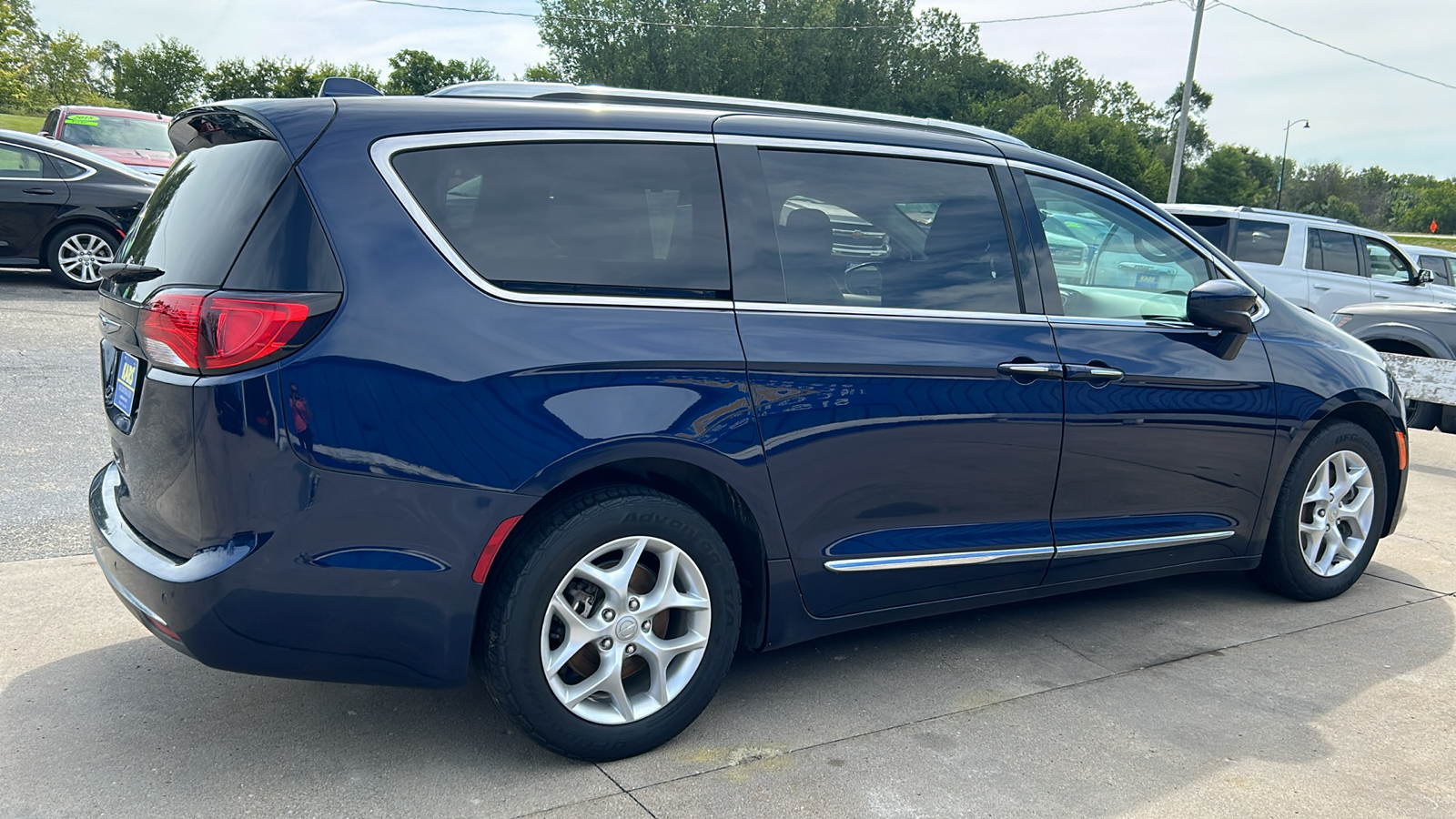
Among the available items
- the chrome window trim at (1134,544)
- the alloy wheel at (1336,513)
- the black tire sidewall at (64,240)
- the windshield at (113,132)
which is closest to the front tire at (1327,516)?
the alloy wheel at (1336,513)

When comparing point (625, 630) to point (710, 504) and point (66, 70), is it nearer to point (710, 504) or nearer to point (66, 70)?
point (710, 504)

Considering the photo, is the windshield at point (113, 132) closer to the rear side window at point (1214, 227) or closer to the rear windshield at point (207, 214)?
the rear side window at point (1214, 227)

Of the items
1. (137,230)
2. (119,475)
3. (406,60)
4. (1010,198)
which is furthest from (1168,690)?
(406,60)

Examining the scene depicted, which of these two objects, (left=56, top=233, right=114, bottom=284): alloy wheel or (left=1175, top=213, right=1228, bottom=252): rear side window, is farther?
(left=1175, top=213, right=1228, bottom=252): rear side window

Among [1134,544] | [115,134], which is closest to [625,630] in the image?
[1134,544]

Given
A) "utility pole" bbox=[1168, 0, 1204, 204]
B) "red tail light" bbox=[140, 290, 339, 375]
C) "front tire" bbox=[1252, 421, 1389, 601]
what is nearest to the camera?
"red tail light" bbox=[140, 290, 339, 375]

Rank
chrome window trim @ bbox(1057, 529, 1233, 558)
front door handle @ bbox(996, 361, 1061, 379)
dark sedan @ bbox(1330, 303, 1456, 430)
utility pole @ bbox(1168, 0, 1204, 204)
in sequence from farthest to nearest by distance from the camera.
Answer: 1. utility pole @ bbox(1168, 0, 1204, 204)
2. dark sedan @ bbox(1330, 303, 1456, 430)
3. chrome window trim @ bbox(1057, 529, 1233, 558)
4. front door handle @ bbox(996, 361, 1061, 379)

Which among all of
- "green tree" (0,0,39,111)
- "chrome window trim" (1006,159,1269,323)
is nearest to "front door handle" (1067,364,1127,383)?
"chrome window trim" (1006,159,1269,323)

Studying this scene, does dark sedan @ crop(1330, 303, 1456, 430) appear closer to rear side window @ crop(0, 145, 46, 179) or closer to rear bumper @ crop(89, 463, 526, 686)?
rear bumper @ crop(89, 463, 526, 686)

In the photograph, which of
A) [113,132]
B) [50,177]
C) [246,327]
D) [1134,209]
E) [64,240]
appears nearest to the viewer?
[246,327]

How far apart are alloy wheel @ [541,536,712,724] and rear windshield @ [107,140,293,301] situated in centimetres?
116

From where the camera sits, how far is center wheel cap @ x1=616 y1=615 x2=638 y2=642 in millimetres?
2840

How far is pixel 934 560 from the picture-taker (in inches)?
134

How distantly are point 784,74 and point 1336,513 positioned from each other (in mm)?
75151
